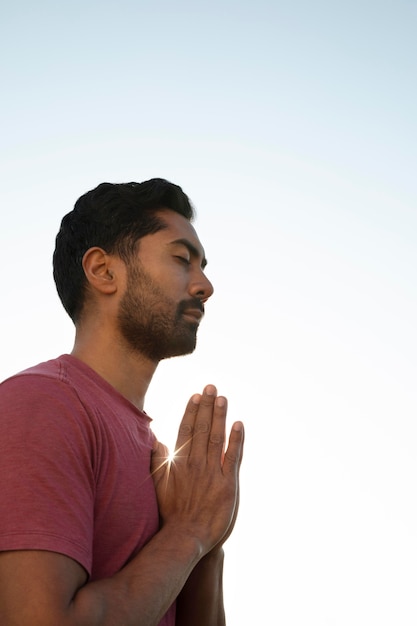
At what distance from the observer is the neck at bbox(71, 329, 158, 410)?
341 cm

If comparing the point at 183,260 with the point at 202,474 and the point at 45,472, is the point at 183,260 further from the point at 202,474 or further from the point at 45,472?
the point at 45,472

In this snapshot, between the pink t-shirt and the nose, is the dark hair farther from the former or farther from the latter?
the pink t-shirt

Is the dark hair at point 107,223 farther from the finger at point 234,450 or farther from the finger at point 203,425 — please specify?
the finger at point 234,450

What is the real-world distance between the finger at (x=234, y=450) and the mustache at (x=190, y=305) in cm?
64

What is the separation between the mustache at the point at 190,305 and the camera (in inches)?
139

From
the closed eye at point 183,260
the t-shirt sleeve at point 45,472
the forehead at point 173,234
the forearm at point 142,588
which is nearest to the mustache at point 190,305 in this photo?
the closed eye at point 183,260

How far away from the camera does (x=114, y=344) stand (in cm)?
348

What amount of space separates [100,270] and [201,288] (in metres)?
0.55

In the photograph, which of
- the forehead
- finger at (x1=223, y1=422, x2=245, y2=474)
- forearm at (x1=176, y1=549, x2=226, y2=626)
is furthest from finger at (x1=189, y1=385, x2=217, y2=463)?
the forehead

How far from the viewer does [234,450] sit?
127 inches

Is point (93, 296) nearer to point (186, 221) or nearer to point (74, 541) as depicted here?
A: point (186, 221)

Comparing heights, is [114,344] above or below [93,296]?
below

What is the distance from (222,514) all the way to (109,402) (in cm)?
71

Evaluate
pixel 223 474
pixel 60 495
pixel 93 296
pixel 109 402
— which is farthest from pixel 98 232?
pixel 60 495
